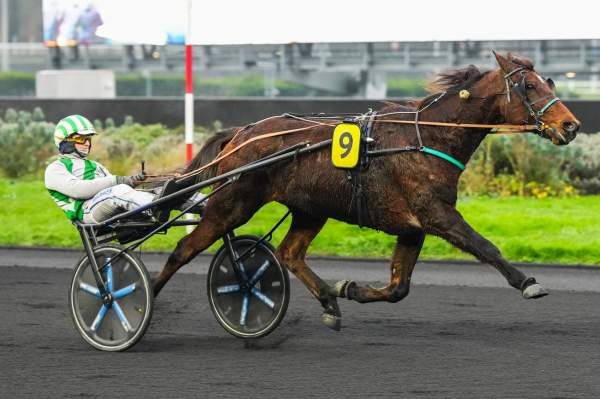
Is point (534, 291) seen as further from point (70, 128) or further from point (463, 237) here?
point (70, 128)

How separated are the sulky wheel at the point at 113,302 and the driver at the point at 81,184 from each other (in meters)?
0.27

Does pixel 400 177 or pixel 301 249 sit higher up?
pixel 400 177

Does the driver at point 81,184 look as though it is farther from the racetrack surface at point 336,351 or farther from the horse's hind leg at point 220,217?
the racetrack surface at point 336,351

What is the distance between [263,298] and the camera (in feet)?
23.3

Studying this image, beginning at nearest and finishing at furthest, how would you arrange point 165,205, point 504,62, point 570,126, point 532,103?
point 570,126, point 532,103, point 504,62, point 165,205

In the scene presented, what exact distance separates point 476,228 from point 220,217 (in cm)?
504

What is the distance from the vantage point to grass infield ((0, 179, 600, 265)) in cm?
1066

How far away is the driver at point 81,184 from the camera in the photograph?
6.91 m

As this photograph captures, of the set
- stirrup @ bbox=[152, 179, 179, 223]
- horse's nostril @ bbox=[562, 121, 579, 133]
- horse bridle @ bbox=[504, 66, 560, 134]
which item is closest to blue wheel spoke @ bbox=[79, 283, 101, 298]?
stirrup @ bbox=[152, 179, 179, 223]

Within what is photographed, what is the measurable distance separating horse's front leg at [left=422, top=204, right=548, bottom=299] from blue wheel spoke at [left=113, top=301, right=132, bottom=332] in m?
1.84

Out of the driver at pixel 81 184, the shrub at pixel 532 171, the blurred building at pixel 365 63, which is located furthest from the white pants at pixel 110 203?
the blurred building at pixel 365 63

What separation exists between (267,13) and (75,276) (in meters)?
10.1

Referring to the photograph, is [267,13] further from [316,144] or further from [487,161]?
[316,144]

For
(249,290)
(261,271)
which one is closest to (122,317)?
(249,290)
